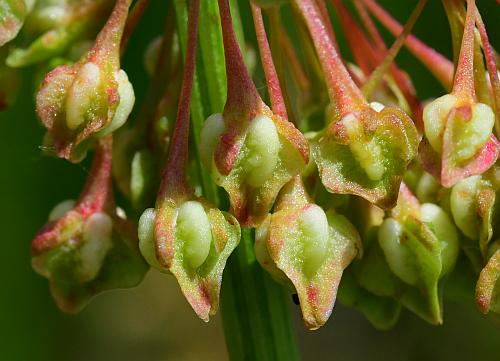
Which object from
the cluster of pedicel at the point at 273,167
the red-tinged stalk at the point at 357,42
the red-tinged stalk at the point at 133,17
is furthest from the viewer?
the red-tinged stalk at the point at 357,42

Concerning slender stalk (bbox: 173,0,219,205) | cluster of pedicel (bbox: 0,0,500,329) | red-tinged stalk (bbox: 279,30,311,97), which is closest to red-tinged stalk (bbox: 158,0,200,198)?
cluster of pedicel (bbox: 0,0,500,329)

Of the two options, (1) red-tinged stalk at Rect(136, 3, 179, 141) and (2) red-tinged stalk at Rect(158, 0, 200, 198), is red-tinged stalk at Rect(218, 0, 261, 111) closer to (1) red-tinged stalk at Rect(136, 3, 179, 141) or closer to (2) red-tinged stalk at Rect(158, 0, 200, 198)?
(2) red-tinged stalk at Rect(158, 0, 200, 198)

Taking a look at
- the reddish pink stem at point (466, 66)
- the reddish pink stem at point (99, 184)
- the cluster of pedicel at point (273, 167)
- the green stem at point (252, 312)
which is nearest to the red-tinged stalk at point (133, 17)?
the cluster of pedicel at point (273, 167)

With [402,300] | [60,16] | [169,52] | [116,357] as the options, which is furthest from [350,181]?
[116,357]

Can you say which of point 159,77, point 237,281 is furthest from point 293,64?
point 237,281

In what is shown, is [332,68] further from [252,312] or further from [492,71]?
[252,312]

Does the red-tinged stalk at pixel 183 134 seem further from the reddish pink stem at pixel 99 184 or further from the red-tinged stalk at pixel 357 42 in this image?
the red-tinged stalk at pixel 357 42
